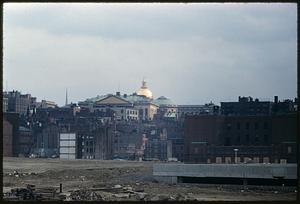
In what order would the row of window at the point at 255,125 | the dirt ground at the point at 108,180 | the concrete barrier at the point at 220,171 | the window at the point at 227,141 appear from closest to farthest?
the dirt ground at the point at 108,180, the concrete barrier at the point at 220,171, the row of window at the point at 255,125, the window at the point at 227,141

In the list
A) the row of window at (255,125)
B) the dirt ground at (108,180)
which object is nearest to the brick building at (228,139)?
the row of window at (255,125)

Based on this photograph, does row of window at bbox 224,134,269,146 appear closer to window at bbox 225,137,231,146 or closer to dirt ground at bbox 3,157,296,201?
window at bbox 225,137,231,146

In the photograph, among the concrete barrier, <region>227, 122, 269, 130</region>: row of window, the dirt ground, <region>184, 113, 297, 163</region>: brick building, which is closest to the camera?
the dirt ground

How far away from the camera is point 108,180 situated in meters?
16.5

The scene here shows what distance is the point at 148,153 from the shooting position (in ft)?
70.7

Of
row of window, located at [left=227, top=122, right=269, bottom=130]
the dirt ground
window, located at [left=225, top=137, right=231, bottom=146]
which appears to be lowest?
the dirt ground

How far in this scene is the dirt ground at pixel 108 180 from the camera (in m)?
11.7

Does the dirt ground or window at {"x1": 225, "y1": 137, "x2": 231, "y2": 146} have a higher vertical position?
window at {"x1": 225, "y1": 137, "x2": 231, "y2": 146}

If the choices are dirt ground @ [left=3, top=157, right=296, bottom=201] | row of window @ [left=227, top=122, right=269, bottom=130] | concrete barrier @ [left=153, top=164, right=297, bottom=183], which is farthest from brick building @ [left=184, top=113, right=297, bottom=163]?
concrete barrier @ [left=153, top=164, right=297, bottom=183]

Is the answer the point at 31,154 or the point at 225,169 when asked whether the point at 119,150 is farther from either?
the point at 225,169

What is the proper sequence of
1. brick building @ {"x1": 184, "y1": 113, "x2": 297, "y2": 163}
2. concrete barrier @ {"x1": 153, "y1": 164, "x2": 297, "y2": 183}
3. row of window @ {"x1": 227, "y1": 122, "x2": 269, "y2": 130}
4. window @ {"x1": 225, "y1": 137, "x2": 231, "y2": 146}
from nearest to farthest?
concrete barrier @ {"x1": 153, "y1": 164, "x2": 297, "y2": 183}
brick building @ {"x1": 184, "y1": 113, "x2": 297, "y2": 163}
row of window @ {"x1": 227, "y1": 122, "x2": 269, "y2": 130}
window @ {"x1": 225, "y1": 137, "x2": 231, "y2": 146}

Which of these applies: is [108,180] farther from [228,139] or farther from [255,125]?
[255,125]

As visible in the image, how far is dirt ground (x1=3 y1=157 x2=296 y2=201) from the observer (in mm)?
11742

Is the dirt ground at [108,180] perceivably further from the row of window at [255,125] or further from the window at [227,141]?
the row of window at [255,125]
